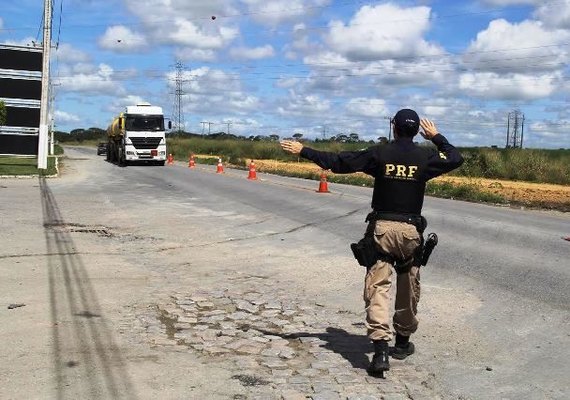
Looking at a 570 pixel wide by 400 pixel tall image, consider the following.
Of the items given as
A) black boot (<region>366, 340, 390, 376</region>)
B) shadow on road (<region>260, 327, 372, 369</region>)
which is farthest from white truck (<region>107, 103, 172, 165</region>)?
black boot (<region>366, 340, 390, 376</region>)

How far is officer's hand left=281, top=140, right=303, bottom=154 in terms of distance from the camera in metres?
5.05

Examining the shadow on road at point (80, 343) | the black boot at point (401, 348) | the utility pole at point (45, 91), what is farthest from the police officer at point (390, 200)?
the utility pole at point (45, 91)

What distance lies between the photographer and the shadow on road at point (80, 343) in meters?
4.32

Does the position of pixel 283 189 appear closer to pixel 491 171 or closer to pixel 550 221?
pixel 550 221

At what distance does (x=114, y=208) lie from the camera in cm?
1573

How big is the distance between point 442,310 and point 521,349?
136 centimetres

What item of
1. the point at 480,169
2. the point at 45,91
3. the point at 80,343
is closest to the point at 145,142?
the point at 45,91

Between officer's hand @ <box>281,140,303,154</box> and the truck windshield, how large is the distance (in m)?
32.7

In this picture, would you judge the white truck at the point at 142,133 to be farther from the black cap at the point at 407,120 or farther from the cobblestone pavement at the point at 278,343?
the black cap at the point at 407,120

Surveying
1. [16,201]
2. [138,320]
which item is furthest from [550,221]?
[16,201]

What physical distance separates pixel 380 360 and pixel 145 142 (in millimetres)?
33497

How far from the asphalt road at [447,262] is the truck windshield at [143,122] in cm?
1648

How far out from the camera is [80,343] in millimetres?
5258

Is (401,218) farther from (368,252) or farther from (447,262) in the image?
(447,262)
